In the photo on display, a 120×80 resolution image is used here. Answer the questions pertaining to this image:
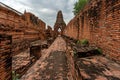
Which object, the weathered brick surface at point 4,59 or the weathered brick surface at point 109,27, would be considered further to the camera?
the weathered brick surface at point 109,27

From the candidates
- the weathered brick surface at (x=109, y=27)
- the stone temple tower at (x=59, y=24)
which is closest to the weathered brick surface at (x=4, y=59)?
the weathered brick surface at (x=109, y=27)

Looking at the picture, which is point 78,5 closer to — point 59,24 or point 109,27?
point 59,24

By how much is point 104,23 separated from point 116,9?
3.34 ft

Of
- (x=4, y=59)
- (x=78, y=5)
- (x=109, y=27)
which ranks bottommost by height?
(x=4, y=59)

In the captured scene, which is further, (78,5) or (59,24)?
(59,24)

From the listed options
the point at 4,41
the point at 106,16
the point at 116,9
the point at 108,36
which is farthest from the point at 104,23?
the point at 4,41

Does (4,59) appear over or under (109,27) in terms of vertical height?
under

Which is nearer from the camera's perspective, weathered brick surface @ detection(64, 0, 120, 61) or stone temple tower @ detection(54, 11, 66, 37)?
weathered brick surface @ detection(64, 0, 120, 61)

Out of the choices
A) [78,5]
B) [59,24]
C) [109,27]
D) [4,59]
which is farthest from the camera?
[59,24]

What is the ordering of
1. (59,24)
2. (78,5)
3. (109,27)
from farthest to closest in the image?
1. (59,24)
2. (78,5)
3. (109,27)

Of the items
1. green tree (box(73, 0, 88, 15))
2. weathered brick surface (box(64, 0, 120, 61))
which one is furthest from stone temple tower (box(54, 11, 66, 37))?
weathered brick surface (box(64, 0, 120, 61))

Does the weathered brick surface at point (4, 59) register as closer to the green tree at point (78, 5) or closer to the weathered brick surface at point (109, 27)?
the weathered brick surface at point (109, 27)

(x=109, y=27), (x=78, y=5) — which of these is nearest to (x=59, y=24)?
(x=78, y=5)

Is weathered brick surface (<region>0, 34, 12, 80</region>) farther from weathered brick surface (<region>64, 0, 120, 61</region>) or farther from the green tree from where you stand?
the green tree
